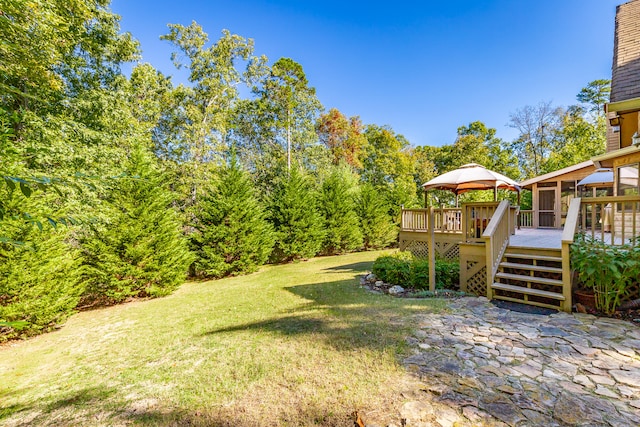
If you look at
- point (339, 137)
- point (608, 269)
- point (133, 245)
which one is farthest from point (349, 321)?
point (339, 137)

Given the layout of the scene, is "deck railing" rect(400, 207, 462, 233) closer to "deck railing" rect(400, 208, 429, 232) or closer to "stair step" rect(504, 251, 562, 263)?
"deck railing" rect(400, 208, 429, 232)

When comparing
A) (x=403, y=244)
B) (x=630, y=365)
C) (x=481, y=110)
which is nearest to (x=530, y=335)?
(x=630, y=365)

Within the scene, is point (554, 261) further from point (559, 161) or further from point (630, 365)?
point (559, 161)

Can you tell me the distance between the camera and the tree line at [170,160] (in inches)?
207

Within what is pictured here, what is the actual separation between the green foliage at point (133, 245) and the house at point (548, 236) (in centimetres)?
736

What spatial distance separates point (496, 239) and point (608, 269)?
1724 millimetres

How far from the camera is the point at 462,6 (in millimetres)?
10984

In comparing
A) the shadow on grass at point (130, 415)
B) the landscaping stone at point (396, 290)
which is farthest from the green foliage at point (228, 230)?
the shadow on grass at point (130, 415)

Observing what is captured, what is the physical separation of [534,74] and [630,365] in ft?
60.6

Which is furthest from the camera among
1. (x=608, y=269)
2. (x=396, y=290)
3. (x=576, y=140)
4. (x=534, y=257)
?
(x=576, y=140)

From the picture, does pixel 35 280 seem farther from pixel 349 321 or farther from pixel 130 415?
pixel 349 321

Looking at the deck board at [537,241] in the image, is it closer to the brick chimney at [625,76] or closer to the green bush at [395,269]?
the green bush at [395,269]

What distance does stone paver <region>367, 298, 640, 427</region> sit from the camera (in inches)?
91.2

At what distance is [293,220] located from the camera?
43.1 ft
